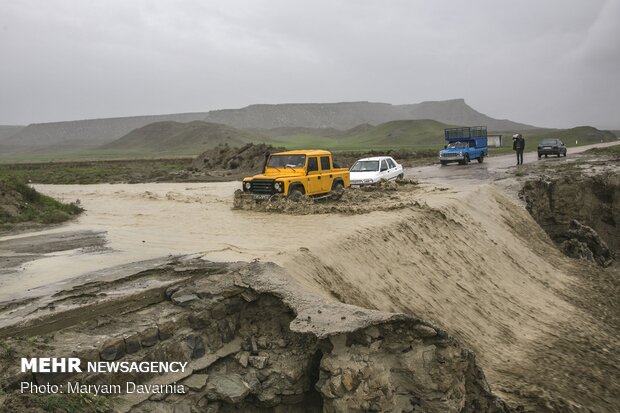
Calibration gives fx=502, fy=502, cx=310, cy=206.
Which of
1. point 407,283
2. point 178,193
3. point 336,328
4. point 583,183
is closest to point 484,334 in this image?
point 407,283

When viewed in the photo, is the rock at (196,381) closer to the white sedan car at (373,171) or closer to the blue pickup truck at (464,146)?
the white sedan car at (373,171)

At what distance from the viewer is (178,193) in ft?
77.4

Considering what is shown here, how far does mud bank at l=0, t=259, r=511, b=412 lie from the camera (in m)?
→ 5.29

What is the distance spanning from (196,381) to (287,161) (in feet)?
39.2

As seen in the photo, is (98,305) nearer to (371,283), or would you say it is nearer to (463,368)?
(463,368)

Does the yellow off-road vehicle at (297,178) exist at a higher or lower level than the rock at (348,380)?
higher

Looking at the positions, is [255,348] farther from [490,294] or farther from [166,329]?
[490,294]

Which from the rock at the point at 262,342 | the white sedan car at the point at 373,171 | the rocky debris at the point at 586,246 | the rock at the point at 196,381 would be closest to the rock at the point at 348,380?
the rock at the point at 262,342

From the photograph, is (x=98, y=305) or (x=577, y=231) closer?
(x=98, y=305)

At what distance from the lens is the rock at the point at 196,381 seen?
5.42 meters

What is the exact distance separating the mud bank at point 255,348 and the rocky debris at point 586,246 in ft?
46.4

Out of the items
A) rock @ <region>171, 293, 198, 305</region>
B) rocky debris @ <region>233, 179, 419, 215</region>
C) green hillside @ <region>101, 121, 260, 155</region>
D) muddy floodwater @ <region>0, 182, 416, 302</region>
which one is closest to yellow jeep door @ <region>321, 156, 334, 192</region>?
rocky debris @ <region>233, 179, 419, 215</region>

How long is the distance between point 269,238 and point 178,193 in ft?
45.5

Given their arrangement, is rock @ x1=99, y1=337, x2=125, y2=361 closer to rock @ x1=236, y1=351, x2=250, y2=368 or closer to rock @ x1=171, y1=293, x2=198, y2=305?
rock @ x1=171, y1=293, x2=198, y2=305
